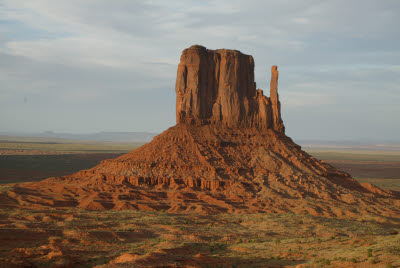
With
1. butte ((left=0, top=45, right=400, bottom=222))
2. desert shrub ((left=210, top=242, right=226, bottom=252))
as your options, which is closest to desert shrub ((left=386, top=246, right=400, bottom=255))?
desert shrub ((left=210, top=242, right=226, bottom=252))

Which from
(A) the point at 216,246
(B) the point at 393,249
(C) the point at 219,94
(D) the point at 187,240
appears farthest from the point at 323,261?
(C) the point at 219,94

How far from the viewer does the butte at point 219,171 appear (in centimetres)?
4653

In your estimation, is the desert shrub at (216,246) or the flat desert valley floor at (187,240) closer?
the flat desert valley floor at (187,240)

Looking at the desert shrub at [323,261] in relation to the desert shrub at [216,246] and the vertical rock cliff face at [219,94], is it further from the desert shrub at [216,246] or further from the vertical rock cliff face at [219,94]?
the vertical rock cliff face at [219,94]

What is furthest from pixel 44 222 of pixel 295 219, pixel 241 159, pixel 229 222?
pixel 241 159

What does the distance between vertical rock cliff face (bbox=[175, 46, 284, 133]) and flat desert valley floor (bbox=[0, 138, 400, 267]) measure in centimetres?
1820

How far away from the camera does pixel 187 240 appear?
3231 centimetres

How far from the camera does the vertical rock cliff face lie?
58375 mm

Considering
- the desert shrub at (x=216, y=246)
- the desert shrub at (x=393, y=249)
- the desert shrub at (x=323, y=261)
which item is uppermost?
the desert shrub at (x=393, y=249)

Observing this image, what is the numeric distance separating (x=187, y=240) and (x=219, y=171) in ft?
67.4

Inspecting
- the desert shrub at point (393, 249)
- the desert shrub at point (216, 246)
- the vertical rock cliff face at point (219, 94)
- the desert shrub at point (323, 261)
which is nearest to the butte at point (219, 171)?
the vertical rock cliff face at point (219, 94)

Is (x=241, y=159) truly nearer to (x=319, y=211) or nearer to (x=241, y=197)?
(x=241, y=197)

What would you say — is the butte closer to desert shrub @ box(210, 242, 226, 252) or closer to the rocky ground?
the rocky ground

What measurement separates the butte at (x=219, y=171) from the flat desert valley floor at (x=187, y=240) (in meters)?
3.86
